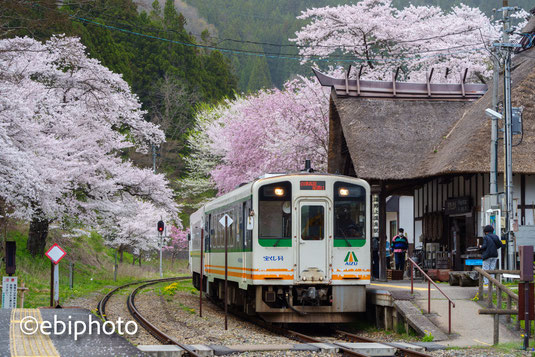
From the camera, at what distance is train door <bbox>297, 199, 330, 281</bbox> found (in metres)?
14.8

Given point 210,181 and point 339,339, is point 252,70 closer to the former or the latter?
point 210,181

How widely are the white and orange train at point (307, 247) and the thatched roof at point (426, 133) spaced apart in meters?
5.95

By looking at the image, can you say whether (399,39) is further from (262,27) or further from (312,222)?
(262,27)

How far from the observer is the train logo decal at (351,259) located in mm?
15023

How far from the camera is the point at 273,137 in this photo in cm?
3481

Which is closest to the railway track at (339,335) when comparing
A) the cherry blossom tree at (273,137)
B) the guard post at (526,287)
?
the guard post at (526,287)

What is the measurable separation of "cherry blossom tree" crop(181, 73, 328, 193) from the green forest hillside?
3700 centimetres

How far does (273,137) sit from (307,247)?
66.4 feet

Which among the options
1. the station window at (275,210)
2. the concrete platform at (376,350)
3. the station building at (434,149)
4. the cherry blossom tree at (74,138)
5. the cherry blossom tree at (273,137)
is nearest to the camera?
the concrete platform at (376,350)

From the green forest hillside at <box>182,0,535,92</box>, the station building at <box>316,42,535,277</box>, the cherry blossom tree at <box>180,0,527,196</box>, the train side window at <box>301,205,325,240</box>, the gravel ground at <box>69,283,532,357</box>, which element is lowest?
the gravel ground at <box>69,283,532,357</box>

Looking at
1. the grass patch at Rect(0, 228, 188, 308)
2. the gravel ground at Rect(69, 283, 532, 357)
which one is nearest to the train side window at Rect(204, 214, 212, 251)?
the gravel ground at Rect(69, 283, 532, 357)

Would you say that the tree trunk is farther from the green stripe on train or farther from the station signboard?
the green stripe on train

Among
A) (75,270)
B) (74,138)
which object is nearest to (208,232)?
(74,138)

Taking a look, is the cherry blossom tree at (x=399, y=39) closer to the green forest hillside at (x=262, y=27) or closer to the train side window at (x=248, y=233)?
the train side window at (x=248, y=233)
